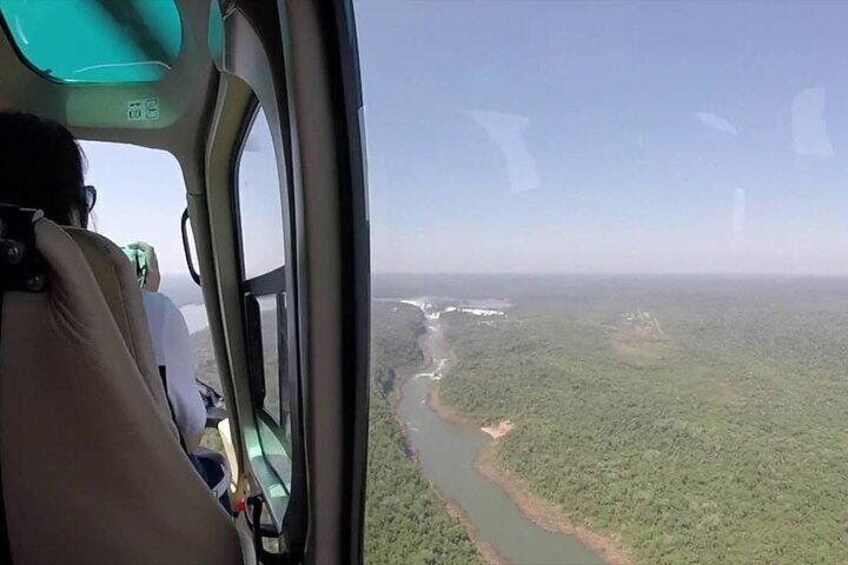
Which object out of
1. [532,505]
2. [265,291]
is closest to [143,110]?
[265,291]

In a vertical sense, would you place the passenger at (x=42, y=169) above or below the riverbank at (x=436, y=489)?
above

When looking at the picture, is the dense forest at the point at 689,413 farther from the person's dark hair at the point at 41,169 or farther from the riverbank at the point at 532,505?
the person's dark hair at the point at 41,169

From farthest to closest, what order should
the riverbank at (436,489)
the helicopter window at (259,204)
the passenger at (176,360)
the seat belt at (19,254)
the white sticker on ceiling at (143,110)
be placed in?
the white sticker on ceiling at (143,110), the helicopter window at (259,204), the passenger at (176,360), the riverbank at (436,489), the seat belt at (19,254)

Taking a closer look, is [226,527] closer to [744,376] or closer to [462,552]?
[462,552]

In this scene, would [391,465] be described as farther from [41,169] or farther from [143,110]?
[143,110]

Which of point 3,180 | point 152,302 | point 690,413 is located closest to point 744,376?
point 690,413

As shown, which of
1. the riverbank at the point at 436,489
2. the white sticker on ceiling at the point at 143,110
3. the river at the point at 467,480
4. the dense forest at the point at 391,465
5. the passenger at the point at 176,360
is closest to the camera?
the river at the point at 467,480

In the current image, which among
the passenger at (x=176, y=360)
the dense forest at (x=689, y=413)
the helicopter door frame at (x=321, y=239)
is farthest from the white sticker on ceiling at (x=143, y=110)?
the dense forest at (x=689, y=413)

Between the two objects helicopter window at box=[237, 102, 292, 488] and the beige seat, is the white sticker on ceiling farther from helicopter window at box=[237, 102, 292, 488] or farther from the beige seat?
the beige seat
